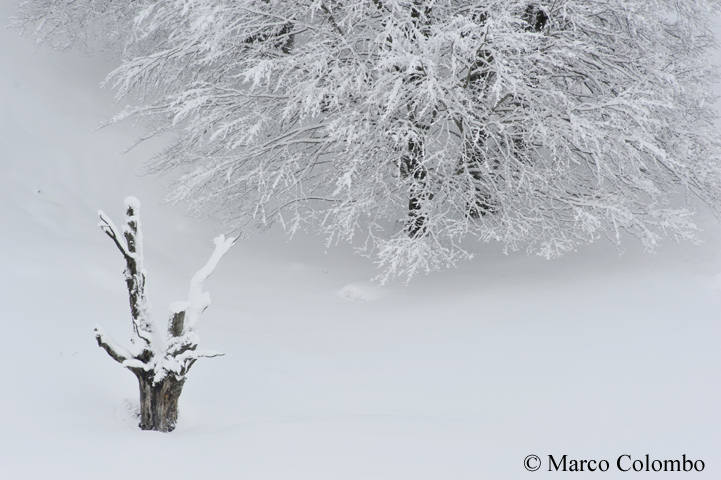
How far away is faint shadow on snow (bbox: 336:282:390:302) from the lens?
290 inches

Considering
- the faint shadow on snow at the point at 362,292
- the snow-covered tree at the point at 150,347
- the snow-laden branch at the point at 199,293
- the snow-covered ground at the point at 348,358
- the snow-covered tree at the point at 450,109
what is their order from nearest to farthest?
the snow-covered ground at the point at 348,358
the snow-covered tree at the point at 150,347
the snow-laden branch at the point at 199,293
the snow-covered tree at the point at 450,109
the faint shadow on snow at the point at 362,292

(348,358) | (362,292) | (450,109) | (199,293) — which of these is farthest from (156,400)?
(450,109)

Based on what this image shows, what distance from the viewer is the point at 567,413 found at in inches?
148

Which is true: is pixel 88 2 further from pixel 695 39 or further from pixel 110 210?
pixel 695 39

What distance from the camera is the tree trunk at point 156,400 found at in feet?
10.4

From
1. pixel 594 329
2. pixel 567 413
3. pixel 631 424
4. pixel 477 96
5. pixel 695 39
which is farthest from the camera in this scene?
pixel 695 39

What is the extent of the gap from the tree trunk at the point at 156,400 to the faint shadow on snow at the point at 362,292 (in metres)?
4.27

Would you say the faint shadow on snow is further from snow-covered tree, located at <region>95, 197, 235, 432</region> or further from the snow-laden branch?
snow-covered tree, located at <region>95, 197, 235, 432</region>

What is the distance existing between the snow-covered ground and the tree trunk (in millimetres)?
138

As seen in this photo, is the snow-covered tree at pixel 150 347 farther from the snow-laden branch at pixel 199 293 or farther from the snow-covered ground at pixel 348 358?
the snow-covered ground at pixel 348 358

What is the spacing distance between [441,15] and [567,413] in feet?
18.0

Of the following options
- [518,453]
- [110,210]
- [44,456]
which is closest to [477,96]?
[518,453]

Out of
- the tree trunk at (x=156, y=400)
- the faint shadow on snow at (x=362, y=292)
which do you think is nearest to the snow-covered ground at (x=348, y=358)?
the faint shadow on snow at (x=362, y=292)

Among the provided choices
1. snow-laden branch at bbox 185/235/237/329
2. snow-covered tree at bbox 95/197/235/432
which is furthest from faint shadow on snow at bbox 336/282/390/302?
snow-covered tree at bbox 95/197/235/432
